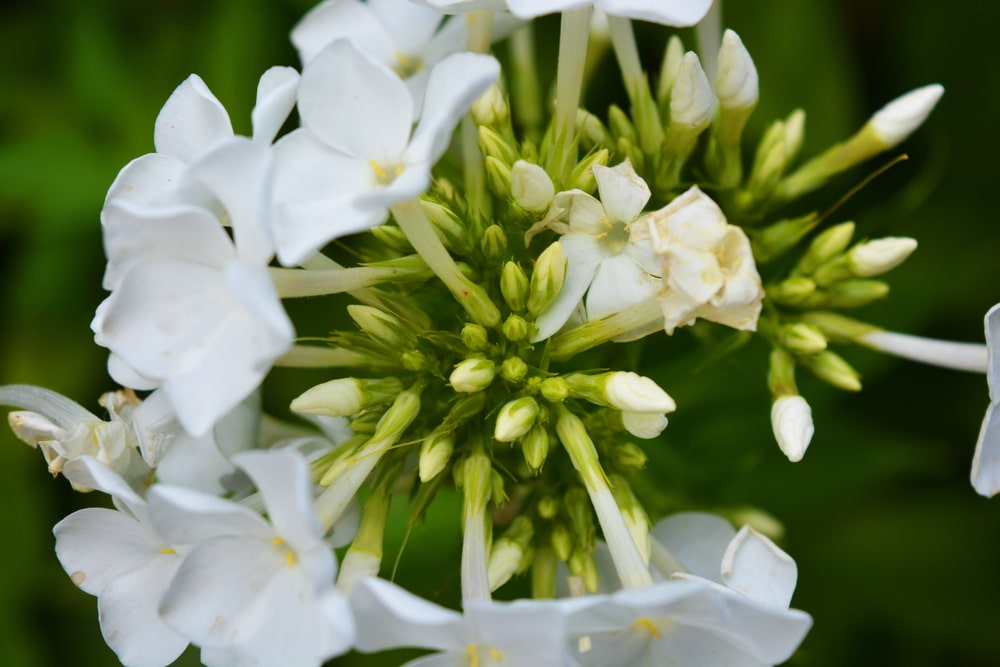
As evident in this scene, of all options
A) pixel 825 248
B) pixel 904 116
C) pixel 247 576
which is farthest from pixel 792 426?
pixel 247 576

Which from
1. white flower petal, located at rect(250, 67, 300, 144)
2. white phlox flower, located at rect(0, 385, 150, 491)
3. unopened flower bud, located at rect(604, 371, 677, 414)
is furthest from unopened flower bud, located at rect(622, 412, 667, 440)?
white phlox flower, located at rect(0, 385, 150, 491)

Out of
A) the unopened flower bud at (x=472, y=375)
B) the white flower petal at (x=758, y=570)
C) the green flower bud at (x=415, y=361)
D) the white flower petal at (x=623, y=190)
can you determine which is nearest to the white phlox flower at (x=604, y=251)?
the white flower petal at (x=623, y=190)

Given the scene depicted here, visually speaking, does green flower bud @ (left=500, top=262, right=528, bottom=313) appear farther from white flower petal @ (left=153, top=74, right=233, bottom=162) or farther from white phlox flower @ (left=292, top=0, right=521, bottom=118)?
white phlox flower @ (left=292, top=0, right=521, bottom=118)

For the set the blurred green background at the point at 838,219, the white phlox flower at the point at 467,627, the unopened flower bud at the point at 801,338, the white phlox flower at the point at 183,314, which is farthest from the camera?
the blurred green background at the point at 838,219

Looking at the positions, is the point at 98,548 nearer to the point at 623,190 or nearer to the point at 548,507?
the point at 548,507

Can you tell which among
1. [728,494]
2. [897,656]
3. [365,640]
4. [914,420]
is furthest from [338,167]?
[897,656]

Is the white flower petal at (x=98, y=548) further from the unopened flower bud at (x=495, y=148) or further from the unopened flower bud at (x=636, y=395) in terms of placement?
the unopened flower bud at (x=495, y=148)
